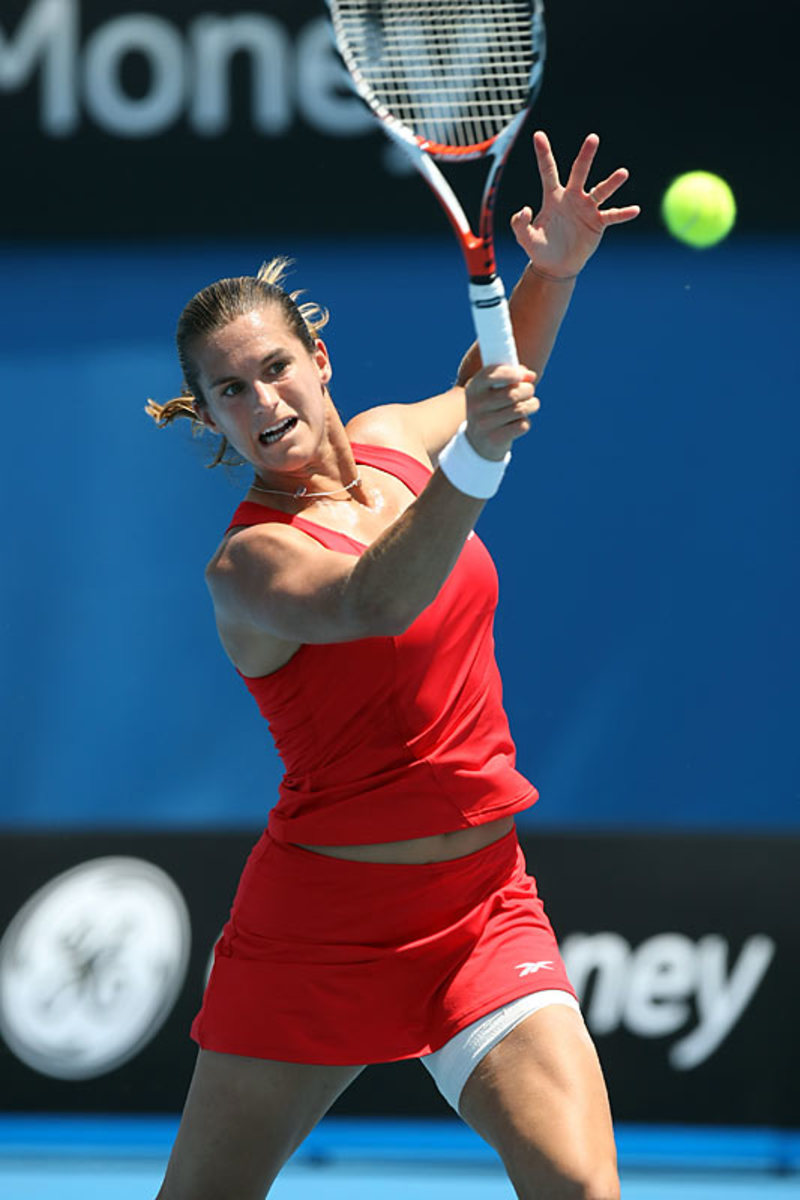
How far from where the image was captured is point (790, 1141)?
4312 mm

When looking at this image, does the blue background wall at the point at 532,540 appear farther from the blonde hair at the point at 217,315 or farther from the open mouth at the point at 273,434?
the open mouth at the point at 273,434

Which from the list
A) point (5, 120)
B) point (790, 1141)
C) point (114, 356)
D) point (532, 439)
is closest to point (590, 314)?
point (532, 439)

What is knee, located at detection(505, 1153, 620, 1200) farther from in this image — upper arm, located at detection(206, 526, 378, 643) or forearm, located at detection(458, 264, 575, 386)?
forearm, located at detection(458, 264, 575, 386)

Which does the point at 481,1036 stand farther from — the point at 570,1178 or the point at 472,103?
the point at 472,103

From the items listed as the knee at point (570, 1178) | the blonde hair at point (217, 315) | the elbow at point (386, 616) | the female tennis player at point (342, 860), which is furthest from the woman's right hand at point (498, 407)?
the knee at point (570, 1178)

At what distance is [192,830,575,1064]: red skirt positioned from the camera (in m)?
2.46

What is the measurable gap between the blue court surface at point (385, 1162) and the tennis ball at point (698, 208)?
2.35 m

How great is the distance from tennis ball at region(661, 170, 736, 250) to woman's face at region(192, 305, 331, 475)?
238 cm

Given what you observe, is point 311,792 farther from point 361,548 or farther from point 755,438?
point 755,438

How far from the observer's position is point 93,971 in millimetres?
4387

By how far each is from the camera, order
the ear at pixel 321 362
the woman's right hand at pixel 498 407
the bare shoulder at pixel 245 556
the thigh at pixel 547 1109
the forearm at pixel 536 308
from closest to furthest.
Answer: the woman's right hand at pixel 498 407, the thigh at pixel 547 1109, the bare shoulder at pixel 245 556, the ear at pixel 321 362, the forearm at pixel 536 308

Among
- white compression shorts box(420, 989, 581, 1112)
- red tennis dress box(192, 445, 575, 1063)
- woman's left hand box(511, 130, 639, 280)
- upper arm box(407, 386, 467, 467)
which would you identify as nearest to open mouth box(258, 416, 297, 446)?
red tennis dress box(192, 445, 575, 1063)

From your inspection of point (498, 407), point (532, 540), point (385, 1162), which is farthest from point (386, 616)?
point (532, 540)

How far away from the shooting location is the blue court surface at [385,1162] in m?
4.04
